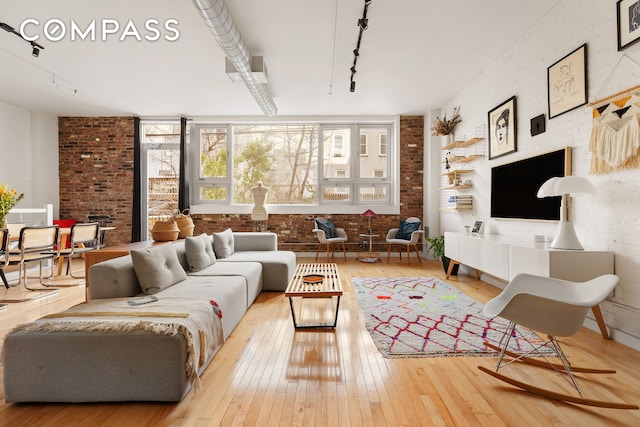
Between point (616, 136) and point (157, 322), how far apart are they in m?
3.62

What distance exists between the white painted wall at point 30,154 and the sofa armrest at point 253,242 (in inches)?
189

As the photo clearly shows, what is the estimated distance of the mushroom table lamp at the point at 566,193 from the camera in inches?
122

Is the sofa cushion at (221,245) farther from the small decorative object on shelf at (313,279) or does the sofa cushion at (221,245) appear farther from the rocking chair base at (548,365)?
the rocking chair base at (548,365)

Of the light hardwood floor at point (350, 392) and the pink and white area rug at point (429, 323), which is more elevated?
the pink and white area rug at point (429, 323)

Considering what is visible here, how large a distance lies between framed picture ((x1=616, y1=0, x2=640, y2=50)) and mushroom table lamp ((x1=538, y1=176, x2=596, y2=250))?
3.58 feet

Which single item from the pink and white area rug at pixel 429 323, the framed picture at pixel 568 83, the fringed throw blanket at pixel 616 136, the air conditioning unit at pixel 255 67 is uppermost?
the air conditioning unit at pixel 255 67

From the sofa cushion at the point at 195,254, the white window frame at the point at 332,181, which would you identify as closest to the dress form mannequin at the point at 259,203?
the white window frame at the point at 332,181

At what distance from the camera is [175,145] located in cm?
837

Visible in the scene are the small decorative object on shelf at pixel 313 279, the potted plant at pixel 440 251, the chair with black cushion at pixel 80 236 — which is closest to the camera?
the small decorative object on shelf at pixel 313 279

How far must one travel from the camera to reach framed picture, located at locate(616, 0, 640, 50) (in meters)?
2.81

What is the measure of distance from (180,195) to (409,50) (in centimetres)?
549

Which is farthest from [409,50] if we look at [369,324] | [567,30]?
[369,324]

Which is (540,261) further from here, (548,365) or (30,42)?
(30,42)

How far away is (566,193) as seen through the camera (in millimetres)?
3125
